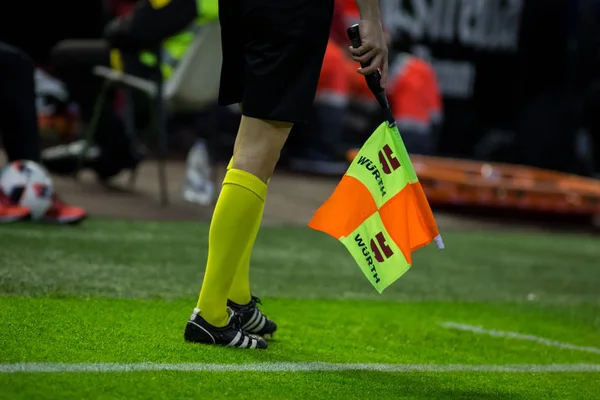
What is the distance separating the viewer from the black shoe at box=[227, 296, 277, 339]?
9.70 ft

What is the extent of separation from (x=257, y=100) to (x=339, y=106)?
649 centimetres

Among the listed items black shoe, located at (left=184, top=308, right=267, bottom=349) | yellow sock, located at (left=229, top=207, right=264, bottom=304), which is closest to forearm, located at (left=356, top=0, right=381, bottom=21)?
yellow sock, located at (left=229, top=207, right=264, bottom=304)

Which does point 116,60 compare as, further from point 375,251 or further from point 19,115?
point 375,251

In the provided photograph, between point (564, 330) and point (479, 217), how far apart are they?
4243mm

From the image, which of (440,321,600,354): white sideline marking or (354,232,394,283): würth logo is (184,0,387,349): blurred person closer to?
(354,232,394,283): würth logo

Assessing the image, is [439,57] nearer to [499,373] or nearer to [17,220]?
[17,220]

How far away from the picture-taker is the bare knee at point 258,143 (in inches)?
106

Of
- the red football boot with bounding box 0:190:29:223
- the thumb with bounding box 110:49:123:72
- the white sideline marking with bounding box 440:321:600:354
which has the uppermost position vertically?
the thumb with bounding box 110:49:123:72

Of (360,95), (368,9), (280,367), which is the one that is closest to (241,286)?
(280,367)

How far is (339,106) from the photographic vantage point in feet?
29.8

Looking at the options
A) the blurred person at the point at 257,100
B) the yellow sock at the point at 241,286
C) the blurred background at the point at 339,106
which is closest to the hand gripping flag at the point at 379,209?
the blurred person at the point at 257,100

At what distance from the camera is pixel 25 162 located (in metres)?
5.04

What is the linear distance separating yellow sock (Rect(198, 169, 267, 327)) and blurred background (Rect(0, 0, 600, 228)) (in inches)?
132

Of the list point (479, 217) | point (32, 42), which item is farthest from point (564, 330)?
point (32, 42)
